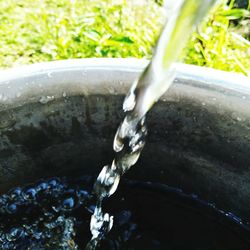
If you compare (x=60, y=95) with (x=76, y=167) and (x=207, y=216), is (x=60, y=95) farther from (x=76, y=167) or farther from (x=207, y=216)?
(x=207, y=216)

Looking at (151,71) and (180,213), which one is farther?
(180,213)

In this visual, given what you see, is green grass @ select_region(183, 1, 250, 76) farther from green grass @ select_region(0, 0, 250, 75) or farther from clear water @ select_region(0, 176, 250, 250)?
clear water @ select_region(0, 176, 250, 250)

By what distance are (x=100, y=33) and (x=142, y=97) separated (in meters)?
0.97

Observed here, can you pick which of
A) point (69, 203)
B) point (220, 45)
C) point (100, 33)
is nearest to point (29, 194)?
point (69, 203)

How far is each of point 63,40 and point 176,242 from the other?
1.04 meters

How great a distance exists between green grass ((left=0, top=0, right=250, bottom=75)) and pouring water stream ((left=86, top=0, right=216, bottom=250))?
0.69 meters

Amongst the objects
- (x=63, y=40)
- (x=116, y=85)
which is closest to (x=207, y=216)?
(x=116, y=85)

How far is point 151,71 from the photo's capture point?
3.26 ft

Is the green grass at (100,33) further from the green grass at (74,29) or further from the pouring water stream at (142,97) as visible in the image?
the pouring water stream at (142,97)

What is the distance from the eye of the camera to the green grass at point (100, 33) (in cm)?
190

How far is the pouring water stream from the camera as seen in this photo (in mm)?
897

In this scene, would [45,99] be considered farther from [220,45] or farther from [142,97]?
[220,45]

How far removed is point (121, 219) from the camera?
4.84ft

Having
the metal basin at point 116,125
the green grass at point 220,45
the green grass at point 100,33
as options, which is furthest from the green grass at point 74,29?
the metal basin at point 116,125
